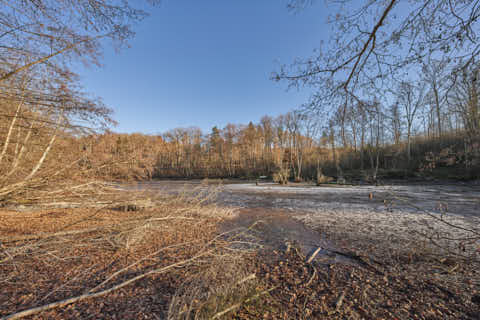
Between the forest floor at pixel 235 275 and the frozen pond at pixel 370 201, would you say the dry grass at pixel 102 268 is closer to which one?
the forest floor at pixel 235 275

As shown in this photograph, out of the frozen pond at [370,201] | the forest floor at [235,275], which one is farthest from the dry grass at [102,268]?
the frozen pond at [370,201]

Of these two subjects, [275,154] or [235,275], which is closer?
[235,275]

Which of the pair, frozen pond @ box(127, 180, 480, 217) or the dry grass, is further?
frozen pond @ box(127, 180, 480, 217)

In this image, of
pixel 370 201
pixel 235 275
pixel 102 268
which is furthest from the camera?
pixel 370 201

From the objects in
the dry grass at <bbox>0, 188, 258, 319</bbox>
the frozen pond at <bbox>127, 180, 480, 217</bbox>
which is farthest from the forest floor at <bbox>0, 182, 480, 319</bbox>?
the frozen pond at <bbox>127, 180, 480, 217</bbox>

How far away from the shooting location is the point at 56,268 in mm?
2225

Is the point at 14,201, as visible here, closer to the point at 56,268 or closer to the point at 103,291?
the point at 56,268

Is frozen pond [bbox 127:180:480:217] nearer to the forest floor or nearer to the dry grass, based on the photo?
the forest floor

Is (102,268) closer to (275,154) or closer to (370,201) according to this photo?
(370,201)

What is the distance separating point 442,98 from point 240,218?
457 cm

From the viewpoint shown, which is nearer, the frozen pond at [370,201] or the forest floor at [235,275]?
the forest floor at [235,275]

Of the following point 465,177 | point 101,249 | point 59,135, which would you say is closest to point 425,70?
point 101,249

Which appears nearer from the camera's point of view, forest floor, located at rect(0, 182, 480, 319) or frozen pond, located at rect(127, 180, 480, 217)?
forest floor, located at rect(0, 182, 480, 319)

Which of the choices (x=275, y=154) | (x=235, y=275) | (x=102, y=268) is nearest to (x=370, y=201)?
(x=235, y=275)
